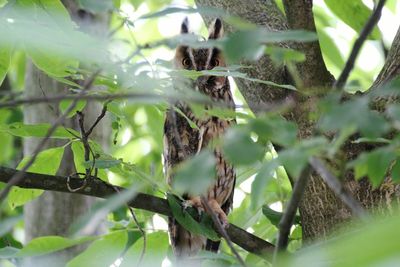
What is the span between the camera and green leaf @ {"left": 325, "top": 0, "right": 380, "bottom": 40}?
6.06 feet

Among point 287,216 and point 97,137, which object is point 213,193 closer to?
point 97,137

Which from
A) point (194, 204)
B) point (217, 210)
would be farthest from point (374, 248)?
point (217, 210)

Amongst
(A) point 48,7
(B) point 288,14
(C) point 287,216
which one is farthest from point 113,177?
(C) point 287,216

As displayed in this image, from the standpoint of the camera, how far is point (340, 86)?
86 centimetres

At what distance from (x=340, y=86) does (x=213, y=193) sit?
A: 176 cm

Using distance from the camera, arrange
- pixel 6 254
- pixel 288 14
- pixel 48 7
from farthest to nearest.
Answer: pixel 288 14 → pixel 6 254 → pixel 48 7

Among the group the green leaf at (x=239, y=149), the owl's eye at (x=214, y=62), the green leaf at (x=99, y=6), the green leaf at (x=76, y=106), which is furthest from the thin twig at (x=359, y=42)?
the owl's eye at (x=214, y=62)

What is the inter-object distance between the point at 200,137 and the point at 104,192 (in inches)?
33.2

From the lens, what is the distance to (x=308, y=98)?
1771 millimetres

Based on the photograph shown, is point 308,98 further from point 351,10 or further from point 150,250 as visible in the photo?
point 150,250

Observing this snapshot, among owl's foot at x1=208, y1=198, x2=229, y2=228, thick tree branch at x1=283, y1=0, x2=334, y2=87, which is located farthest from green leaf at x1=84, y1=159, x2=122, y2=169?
owl's foot at x1=208, y1=198, x2=229, y2=228

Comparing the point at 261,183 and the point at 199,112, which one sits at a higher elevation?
the point at 199,112

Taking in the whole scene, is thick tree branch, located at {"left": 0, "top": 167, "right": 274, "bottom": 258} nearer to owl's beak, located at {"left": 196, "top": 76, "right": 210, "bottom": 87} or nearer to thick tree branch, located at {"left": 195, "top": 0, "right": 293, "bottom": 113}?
thick tree branch, located at {"left": 195, "top": 0, "right": 293, "bottom": 113}

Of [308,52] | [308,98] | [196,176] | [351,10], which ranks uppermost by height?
[351,10]
